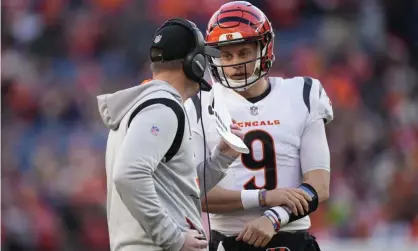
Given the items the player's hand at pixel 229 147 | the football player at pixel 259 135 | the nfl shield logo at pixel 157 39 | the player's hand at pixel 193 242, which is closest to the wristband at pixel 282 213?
the football player at pixel 259 135

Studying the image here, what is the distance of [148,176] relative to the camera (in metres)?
3.17

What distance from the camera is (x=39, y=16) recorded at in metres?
10.8

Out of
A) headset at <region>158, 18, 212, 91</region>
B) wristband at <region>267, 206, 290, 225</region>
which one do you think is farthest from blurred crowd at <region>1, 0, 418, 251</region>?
headset at <region>158, 18, 212, 91</region>

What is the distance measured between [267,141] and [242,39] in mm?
460

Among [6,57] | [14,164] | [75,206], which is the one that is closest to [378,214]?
[75,206]

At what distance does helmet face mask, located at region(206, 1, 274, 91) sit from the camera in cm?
420

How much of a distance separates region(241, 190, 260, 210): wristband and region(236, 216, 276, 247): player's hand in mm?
132

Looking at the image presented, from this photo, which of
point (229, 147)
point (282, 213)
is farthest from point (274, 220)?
point (229, 147)

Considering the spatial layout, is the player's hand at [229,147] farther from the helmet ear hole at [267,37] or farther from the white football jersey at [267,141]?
the helmet ear hole at [267,37]

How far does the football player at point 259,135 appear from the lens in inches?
164

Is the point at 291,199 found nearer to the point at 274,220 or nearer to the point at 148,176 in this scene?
the point at 274,220

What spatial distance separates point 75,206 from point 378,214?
9.60 ft

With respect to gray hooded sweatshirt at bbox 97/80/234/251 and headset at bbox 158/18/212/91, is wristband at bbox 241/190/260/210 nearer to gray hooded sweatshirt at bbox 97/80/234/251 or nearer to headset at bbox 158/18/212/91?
gray hooded sweatshirt at bbox 97/80/234/251

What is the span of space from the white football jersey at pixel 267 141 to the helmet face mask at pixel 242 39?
0.43 ft
